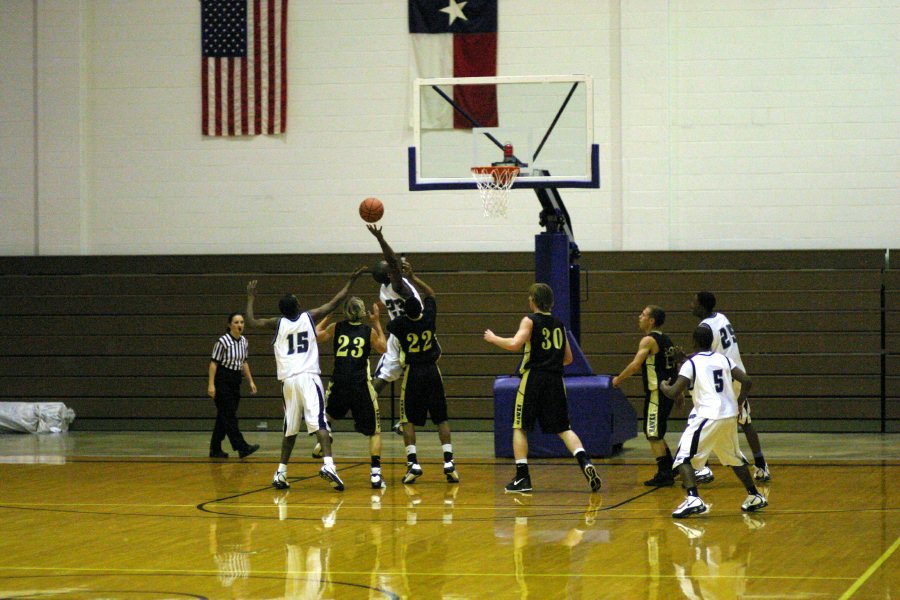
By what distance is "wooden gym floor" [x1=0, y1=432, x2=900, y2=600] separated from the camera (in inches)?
271

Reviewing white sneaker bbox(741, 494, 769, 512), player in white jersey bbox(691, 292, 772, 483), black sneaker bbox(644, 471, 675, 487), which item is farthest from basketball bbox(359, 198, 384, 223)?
white sneaker bbox(741, 494, 769, 512)

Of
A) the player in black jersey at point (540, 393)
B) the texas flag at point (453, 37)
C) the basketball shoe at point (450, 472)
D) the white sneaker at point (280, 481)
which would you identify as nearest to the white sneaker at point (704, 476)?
the player in black jersey at point (540, 393)

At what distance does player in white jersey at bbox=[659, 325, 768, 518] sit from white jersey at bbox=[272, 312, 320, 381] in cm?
336

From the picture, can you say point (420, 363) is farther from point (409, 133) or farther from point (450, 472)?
point (409, 133)

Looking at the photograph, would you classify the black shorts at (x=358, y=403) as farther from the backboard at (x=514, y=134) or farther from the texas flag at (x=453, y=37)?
the texas flag at (x=453, y=37)

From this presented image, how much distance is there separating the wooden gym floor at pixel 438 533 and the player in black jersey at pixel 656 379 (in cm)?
26

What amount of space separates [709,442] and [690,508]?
0.51 metres

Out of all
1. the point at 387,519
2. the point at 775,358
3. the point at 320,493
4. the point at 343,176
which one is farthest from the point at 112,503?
the point at 775,358

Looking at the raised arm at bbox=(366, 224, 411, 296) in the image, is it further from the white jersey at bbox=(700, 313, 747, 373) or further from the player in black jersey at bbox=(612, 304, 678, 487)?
the white jersey at bbox=(700, 313, 747, 373)

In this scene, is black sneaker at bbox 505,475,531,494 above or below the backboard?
below

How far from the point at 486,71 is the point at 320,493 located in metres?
8.60

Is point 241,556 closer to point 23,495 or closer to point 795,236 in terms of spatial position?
point 23,495

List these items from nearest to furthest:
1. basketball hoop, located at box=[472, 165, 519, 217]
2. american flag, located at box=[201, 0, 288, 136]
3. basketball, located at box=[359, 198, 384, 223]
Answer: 1. basketball, located at box=[359, 198, 384, 223]
2. basketball hoop, located at box=[472, 165, 519, 217]
3. american flag, located at box=[201, 0, 288, 136]

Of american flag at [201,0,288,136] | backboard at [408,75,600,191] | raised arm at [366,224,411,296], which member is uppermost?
american flag at [201,0,288,136]
